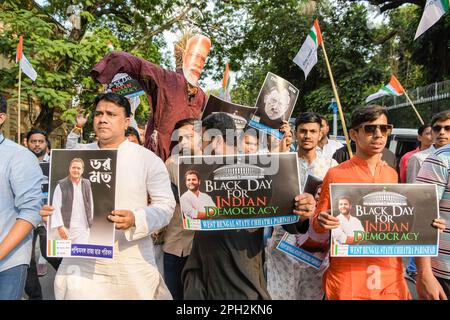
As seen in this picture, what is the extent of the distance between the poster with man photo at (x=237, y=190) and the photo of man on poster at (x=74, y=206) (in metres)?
0.48

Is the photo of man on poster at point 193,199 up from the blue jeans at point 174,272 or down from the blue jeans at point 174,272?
up

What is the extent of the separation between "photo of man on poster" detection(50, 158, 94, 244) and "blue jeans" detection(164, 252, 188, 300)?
1113 mm

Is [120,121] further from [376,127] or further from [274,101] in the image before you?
[274,101]

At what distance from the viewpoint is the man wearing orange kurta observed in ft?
8.39

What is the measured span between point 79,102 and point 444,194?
10.4 meters

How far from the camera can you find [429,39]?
58.7 ft

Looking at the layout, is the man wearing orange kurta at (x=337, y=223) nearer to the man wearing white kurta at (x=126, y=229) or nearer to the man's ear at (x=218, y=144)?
the man's ear at (x=218, y=144)

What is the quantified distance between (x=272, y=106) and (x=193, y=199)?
5.88ft

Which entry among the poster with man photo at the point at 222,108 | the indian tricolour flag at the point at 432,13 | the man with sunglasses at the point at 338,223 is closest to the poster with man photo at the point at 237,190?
the man with sunglasses at the point at 338,223

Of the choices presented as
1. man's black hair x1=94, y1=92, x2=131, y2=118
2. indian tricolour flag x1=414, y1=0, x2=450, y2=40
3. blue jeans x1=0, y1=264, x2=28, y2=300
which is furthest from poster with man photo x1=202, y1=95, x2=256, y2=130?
indian tricolour flag x1=414, y1=0, x2=450, y2=40

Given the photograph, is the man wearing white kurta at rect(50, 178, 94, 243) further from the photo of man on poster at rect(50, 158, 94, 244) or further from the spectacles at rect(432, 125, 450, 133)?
the spectacles at rect(432, 125, 450, 133)

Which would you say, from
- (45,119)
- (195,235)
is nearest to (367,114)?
(195,235)

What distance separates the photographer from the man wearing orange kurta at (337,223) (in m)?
2.56

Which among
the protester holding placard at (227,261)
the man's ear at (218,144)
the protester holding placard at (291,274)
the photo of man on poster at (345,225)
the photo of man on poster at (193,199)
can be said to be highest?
the man's ear at (218,144)
